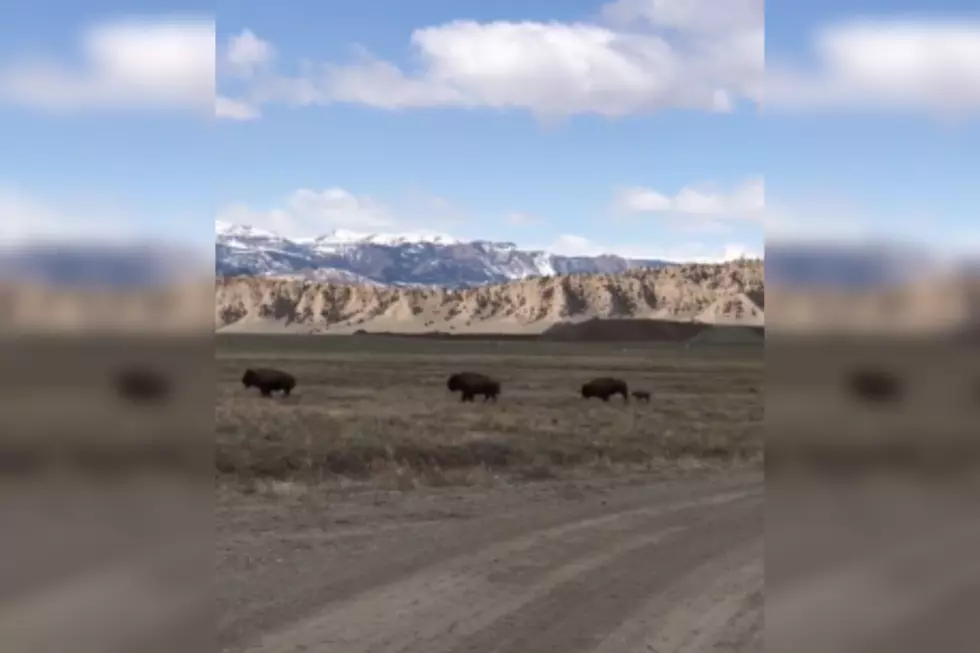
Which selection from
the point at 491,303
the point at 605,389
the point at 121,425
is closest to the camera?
the point at 121,425

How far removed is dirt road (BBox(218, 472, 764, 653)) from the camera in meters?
6.11

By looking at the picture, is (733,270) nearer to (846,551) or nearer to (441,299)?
(441,299)

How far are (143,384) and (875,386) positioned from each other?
4.35 feet

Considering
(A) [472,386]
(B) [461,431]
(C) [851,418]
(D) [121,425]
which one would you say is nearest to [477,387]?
(A) [472,386]

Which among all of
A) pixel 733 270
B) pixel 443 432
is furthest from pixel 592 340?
pixel 443 432

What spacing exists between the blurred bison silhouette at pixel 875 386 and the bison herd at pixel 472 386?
91.9ft

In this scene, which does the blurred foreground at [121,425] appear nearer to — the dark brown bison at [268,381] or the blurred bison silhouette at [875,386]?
the blurred bison silhouette at [875,386]

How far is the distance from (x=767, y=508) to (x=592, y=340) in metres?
126

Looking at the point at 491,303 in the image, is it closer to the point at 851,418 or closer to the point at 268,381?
the point at 268,381

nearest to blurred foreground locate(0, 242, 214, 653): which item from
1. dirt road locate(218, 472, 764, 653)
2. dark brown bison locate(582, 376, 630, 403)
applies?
dirt road locate(218, 472, 764, 653)

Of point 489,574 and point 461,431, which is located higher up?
point 489,574

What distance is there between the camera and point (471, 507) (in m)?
11.2

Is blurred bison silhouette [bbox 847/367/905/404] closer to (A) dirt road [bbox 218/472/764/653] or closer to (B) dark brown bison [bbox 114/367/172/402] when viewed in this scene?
(B) dark brown bison [bbox 114/367/172/402]

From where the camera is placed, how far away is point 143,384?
185cm
